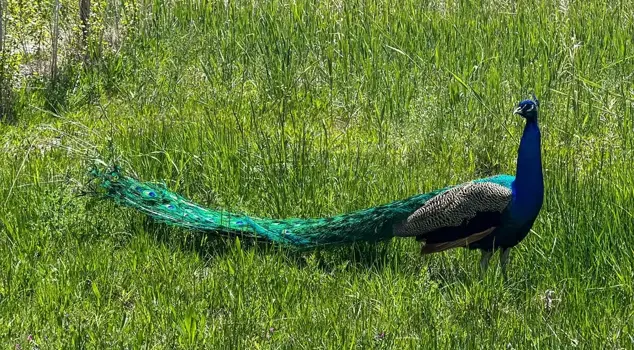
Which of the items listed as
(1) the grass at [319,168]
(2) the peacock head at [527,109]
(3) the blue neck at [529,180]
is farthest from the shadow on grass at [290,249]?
(2) the peacock head at [527,109]

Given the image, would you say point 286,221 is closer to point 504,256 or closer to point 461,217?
point 461,217

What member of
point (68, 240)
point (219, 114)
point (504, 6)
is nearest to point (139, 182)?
point (68, 240)

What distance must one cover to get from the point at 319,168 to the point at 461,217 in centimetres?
96

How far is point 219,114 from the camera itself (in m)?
6.85

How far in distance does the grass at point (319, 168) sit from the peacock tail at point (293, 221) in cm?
8

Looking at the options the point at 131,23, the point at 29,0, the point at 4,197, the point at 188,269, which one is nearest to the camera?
the point at 188,269

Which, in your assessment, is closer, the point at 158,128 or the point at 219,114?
the point at 158,128

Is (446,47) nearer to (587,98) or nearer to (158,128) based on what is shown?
(587,98)

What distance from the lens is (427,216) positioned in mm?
5121

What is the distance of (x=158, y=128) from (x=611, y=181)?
8.12ft

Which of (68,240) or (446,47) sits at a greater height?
(446,47)

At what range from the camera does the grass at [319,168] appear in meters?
4.48

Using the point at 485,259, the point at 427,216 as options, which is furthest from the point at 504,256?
the point at 427,216

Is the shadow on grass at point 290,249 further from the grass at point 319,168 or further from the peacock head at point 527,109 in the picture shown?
the peacock head at point 527,109
